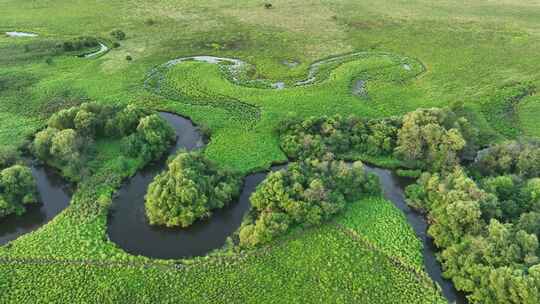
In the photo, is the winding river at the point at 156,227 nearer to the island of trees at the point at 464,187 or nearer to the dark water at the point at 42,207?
the dark water at the point at 42,207

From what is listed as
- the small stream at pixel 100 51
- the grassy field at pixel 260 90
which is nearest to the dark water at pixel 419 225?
the grassy field at pixel 260 90

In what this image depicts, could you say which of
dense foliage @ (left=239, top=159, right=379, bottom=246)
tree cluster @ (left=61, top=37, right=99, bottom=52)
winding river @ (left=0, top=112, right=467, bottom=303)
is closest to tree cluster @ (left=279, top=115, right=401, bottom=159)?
winding river @ (left=0, top=112, right=467, bottom=303)

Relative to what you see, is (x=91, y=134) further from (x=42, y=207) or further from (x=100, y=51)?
(x=100, y=51)

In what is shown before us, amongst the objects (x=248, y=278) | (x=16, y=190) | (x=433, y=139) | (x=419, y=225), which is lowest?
(x=248, y=278)

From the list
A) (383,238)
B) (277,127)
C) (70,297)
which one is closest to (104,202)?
Answer: (70,297)

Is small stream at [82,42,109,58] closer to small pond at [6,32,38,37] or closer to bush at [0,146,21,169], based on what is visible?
small pond at [6,32,38,37]

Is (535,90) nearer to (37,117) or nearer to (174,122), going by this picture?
(174,122)

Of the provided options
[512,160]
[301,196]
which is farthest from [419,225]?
[512,160]
